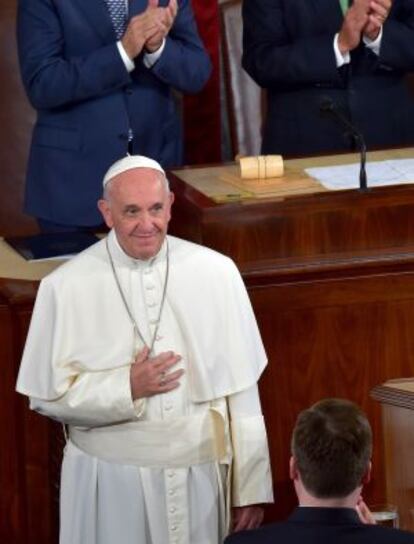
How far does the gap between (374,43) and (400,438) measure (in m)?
2.15

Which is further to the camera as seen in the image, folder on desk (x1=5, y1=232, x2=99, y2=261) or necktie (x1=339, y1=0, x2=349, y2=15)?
necktie (x1=339, y1=0, x2=349, y2=15)

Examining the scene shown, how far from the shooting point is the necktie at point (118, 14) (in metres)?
6.34

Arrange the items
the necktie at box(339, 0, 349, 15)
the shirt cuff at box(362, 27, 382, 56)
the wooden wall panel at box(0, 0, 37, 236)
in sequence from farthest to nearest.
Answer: the wooden wall panel at box(0, 0, 37, 236) → the necktie at box(339, 0, 349, 15) → the shirt cuff at box(362, 27, 382, 56)

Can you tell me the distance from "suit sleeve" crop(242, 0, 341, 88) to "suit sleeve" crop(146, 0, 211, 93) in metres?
0.26

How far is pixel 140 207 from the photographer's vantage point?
15.9 feet

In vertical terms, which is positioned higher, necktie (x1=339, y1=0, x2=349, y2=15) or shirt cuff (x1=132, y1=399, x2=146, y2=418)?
necktie (x1=339, y1=0, x2=349, y2=15)

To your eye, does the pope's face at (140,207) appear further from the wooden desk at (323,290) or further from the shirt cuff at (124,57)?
the shirt cuff at (124,57)

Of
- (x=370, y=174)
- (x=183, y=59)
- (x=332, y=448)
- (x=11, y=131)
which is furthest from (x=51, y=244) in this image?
(x=332, y=448)

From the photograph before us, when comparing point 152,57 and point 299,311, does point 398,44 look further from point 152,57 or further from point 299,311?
point 299,311

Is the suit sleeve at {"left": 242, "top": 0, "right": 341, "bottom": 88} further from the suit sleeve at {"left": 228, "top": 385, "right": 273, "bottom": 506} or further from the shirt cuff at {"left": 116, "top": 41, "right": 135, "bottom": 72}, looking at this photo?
the suit sleeve at {"left": 228, "top": 385, "right": 273, "bottom": 506}

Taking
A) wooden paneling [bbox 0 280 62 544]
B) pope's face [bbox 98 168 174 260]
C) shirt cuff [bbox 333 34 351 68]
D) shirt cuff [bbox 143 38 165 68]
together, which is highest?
shirt cuff [bbox 143 38 165 68]

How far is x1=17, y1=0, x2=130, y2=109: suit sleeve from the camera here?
20.2ft

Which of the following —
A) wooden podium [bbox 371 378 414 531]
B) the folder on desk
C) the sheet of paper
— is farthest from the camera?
the folder on desk

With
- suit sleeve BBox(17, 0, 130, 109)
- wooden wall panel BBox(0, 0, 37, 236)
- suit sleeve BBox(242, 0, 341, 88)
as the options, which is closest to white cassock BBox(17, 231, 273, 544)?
suit sleeve BBox(17, 0, 130, 109)
